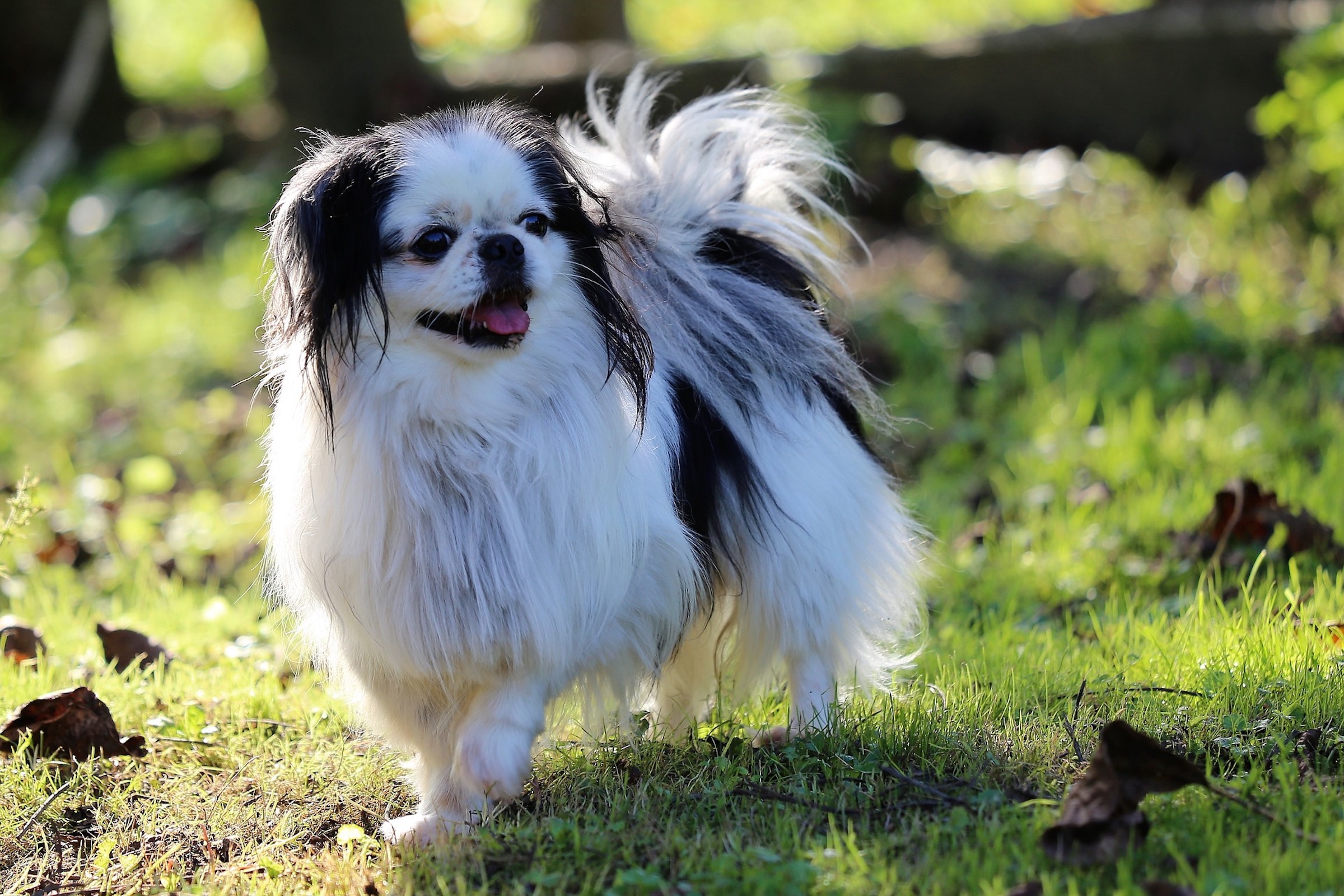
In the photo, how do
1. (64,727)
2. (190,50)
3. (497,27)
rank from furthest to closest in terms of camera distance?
(497,27)
(190,50)
(64,727)

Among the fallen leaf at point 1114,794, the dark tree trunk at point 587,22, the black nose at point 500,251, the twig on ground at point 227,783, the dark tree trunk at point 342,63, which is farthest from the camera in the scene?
the dark tree trunk at point 587,22

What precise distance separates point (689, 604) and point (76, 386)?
14.1ft

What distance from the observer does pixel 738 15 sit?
1250cm

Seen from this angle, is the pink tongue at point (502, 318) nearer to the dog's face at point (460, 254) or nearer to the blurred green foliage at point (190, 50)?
the dog's face at point (460, 254)

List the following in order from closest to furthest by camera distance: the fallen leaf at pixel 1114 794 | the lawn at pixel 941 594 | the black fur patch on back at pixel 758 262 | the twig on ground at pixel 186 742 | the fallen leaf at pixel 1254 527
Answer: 1. the fallen leaf at pixel 1114 794
2. the lawn at pixel 941 594
3. the twig on ground at pixel 186 742
4. the black fur patch on back at pixel 758 262
5. the fallen leaf at pixel 1254 527

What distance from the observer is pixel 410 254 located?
238 centimetres

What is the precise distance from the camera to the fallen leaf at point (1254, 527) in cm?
351

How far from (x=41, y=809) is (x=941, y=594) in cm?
227

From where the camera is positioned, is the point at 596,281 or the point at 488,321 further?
the point at 596,281

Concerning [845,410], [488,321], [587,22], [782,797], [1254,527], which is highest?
[587,22]

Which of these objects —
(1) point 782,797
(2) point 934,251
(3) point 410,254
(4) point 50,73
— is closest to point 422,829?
(1) point 782,797

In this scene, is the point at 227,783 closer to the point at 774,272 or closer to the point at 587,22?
the point at 774,272

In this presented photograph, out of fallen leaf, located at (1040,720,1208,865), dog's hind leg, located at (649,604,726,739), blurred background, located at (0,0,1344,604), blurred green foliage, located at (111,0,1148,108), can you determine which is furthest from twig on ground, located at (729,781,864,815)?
blurred green foliage, located at (111,0,1148,108)

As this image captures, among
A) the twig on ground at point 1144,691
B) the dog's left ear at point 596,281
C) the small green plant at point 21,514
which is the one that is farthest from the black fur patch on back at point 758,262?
the small green plant at point 21,514
